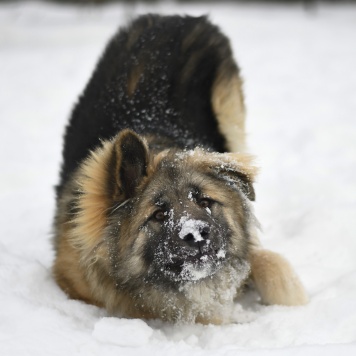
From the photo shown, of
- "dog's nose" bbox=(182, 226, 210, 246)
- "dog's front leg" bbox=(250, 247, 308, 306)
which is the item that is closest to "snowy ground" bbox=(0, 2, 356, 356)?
"dog's front leg" bbox=(250, 247, 308, 306)

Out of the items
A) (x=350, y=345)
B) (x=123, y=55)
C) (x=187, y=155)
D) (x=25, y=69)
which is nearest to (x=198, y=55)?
(x=123, y=55)

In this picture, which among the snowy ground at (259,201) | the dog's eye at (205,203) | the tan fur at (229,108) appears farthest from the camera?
the tan fur at (229,108)

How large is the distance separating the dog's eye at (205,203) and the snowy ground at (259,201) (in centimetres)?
81

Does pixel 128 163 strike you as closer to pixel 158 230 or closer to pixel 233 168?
pixel 158 230

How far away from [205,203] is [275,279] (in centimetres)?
84

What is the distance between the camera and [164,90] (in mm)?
5180

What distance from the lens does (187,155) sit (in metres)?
4.01

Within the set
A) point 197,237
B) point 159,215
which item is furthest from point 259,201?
point 197,237

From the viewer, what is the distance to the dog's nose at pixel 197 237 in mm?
3398

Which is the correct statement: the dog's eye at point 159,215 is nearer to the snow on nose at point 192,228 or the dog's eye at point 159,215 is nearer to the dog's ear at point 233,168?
the snow on nose at point 192,228

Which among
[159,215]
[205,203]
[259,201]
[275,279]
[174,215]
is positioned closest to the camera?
[174,215]

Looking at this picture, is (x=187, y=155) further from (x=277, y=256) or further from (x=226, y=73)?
(x=226, y=73)

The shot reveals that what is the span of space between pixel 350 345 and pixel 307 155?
4.01 meters

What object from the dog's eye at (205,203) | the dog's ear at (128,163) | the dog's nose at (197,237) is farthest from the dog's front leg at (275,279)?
the dog's ear at (128,163)
